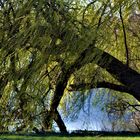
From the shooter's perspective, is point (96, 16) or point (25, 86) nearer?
point (25, 86)

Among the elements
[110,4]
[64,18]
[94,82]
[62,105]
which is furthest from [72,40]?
[62,105]

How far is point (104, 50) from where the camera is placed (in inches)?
226

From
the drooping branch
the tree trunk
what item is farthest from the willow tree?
the tree trunk

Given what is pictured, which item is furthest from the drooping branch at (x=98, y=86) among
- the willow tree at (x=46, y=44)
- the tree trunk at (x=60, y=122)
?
the tree trunk at (x=60, y=122)

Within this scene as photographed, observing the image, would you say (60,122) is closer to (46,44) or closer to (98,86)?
(98,86)

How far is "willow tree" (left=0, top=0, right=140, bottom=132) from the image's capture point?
204 inches

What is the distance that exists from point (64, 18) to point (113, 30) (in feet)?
2.81

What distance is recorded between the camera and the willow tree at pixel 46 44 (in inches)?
204

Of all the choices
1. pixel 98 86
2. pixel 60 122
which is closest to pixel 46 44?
pixel 98 86

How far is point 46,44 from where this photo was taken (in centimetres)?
520

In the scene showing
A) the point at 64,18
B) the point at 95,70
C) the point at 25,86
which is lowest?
the point at 25,86

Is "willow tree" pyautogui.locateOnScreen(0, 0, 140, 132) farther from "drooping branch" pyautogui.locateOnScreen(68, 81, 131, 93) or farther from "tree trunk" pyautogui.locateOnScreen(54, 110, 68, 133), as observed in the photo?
"tree trunk" pyautogui.locateOnScreen(54, 110, 68, 133)

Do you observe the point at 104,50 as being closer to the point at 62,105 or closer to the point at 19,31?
the point at 19,31

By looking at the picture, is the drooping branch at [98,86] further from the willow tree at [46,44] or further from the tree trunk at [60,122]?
the tree trunk at [60,122]
